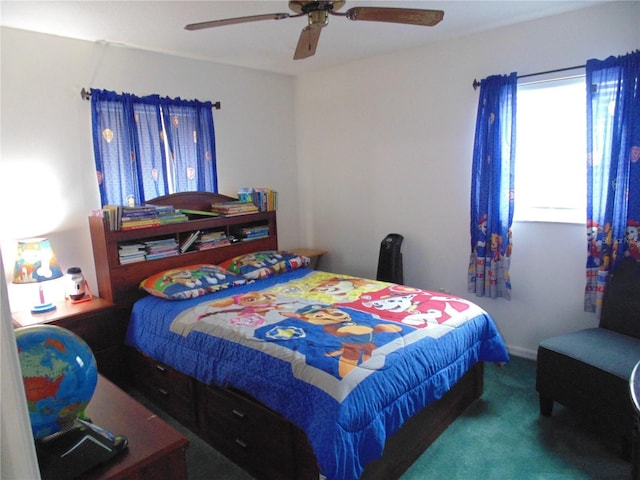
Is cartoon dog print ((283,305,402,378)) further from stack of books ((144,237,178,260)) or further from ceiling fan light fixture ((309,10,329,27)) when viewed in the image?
ceiling fan light fixture ((309,10,329,27))

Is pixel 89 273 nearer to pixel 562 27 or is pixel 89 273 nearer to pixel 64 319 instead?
pixel 64 319

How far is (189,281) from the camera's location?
3.02 m

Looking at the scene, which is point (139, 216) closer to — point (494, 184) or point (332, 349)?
point (332, 349)

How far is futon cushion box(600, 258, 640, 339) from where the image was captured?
2.55 metres

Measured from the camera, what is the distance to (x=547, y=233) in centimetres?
314

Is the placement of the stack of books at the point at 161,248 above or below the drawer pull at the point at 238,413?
above

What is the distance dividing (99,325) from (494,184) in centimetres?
299

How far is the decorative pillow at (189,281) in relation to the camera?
2.91m

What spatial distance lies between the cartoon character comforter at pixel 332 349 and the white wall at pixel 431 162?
876 millimetres

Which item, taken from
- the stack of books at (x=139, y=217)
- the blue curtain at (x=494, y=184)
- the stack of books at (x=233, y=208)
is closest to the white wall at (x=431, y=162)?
the blue curtain at (x=494, y=184)

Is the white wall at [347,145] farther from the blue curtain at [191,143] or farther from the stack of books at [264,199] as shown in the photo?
the stack of books at [264,199]

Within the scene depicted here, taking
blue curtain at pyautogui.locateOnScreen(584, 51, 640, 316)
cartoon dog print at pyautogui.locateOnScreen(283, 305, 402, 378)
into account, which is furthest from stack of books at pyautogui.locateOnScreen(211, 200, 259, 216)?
blue curtain at pyautogui.locateOnScreen(584, 51, 640, 316)

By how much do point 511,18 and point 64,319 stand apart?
3618mm

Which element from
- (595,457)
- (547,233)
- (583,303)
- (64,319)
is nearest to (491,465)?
(595,457)
